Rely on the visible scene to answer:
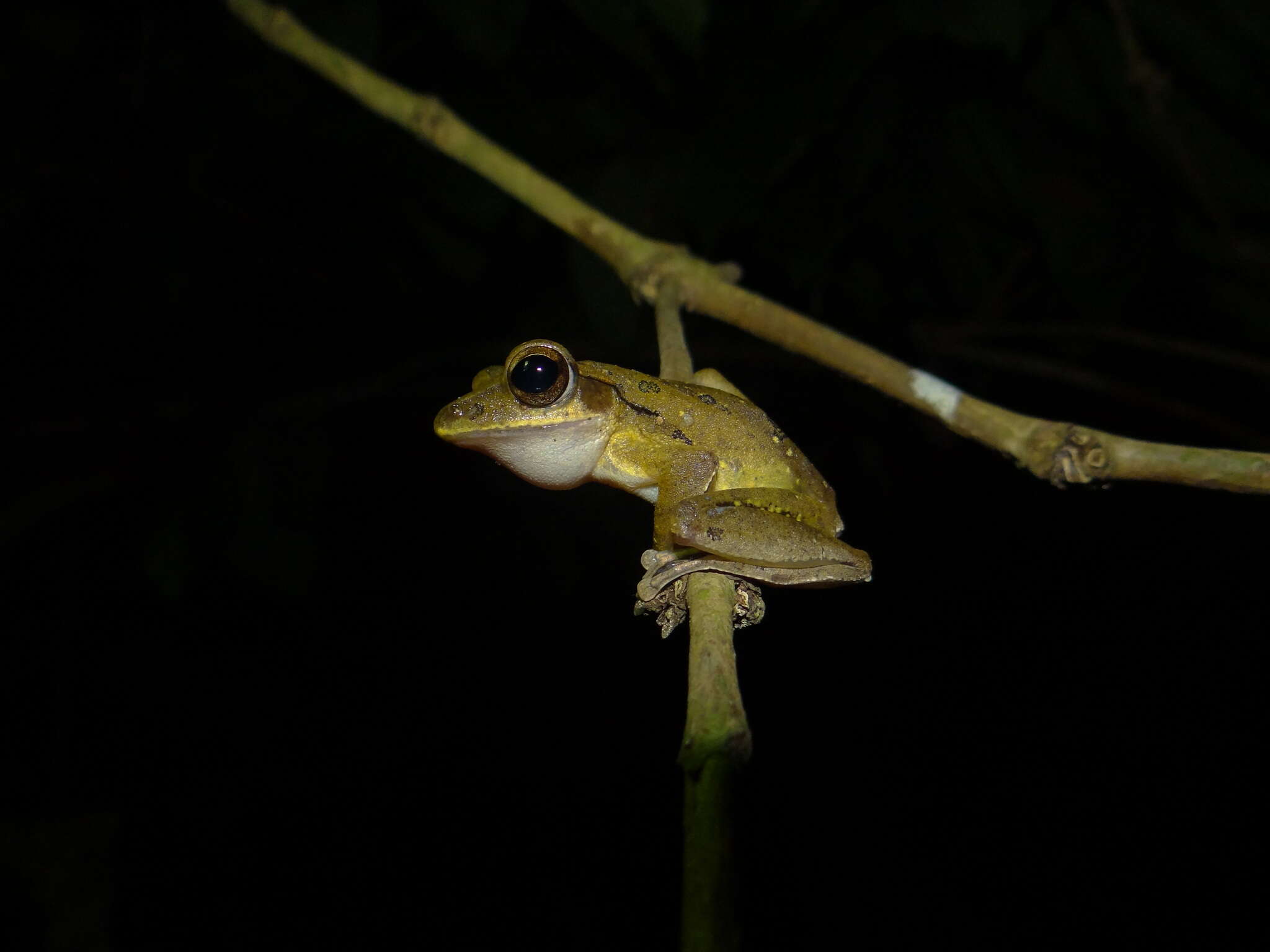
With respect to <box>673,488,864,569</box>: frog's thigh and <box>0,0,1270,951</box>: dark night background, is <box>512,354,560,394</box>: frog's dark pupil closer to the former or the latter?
<box>673,488,864,569</box>: frog's thigh

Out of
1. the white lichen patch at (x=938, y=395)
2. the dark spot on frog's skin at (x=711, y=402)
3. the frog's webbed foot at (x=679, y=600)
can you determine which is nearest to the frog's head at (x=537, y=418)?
the dark spot on frog's skin at (x=711, y=402)

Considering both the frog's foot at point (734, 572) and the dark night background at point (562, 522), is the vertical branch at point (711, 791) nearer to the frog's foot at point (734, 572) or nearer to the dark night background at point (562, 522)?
the frog's foot at point (734, 572)

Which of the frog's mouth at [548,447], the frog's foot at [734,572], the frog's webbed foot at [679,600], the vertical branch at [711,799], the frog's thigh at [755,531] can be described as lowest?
the vertical branch at [711,799]

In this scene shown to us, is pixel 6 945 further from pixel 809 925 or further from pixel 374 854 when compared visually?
pixel 809 925

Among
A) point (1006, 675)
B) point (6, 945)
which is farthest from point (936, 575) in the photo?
point (6, 945)

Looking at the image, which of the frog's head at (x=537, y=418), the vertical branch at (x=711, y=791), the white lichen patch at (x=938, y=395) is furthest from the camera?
the frog's head at (x=537, y=418)
